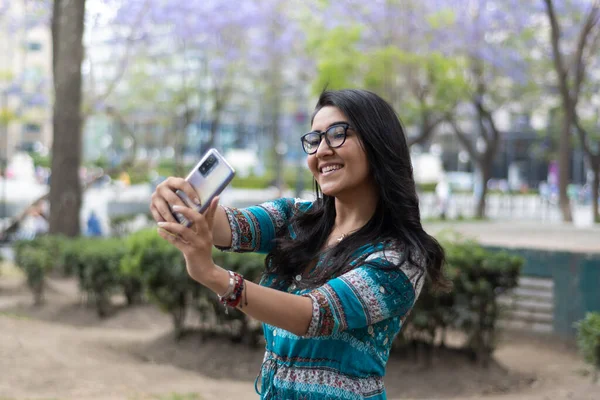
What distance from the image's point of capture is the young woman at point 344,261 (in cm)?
197

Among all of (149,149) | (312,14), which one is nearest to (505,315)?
(312,14)

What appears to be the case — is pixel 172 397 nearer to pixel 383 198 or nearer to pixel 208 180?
pixel 383 198

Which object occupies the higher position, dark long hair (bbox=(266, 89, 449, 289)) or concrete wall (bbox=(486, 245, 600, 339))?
dark long hair (bbox=(266, 89, 449, 289))

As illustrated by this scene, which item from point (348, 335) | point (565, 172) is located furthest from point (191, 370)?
point (565, 172)

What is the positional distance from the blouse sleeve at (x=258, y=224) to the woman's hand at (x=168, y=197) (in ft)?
1.50

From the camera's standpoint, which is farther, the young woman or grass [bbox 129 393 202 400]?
grass [bbox 129 393 202 400]

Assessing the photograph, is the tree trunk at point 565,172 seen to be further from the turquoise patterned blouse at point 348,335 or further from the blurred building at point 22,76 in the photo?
the turquoise patterned blouse at point 348,335

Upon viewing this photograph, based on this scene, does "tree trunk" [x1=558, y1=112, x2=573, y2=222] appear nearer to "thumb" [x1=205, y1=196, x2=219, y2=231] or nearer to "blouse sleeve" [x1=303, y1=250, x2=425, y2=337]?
"blouse sleeve" [x1=303, y1=250, x2=425, y2=337]

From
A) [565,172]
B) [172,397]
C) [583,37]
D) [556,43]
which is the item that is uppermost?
[583,37]

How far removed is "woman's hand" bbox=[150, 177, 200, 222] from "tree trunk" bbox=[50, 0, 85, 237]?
41.0ft

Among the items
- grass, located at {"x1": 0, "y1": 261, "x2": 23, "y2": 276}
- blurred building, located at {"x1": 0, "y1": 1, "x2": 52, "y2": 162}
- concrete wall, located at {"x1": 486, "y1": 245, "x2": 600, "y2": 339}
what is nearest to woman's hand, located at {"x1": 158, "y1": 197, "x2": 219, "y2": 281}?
concrete wall, located at {"x1": 486, "y1": 245, "x2": 600, "y2": 339}

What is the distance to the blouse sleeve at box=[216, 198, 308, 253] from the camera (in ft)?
7.70

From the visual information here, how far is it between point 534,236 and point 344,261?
909 centimetres

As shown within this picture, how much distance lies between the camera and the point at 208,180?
186 cm
